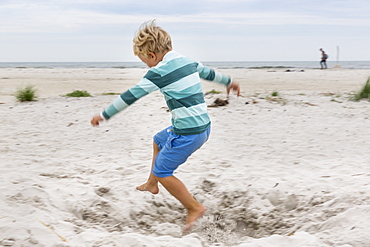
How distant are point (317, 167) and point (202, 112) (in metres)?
1.78

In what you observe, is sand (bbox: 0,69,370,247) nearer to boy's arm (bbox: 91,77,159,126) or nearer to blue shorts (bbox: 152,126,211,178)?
blue shorts (bbox: 152,126,211,178)

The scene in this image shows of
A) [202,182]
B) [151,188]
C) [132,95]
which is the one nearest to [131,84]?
[202,182]

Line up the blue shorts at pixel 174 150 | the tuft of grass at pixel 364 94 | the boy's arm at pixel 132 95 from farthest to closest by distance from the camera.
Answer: the tuft of grass at pixel 364 94 < the blue shorts at pixel 174 150 < the boy's arm at pixel 132 95

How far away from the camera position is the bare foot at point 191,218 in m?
3.09

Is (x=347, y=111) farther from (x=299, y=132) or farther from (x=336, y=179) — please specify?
(x=336, y=179)

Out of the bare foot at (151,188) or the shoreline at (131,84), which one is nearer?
the bare foot at (151,188)

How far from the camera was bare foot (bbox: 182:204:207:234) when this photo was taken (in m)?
3.09

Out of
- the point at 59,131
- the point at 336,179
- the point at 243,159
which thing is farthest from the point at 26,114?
the point at 336,179

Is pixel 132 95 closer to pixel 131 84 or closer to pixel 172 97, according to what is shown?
pixel 172 97

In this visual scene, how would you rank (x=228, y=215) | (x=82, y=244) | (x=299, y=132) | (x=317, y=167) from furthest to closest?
(x=299, y=132) → (x=317, y=167) → (x=228, y=215) → (x=82, y=244)

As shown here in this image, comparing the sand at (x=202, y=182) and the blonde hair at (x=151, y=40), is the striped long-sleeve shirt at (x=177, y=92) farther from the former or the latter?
the sand at (x=202, y=182)

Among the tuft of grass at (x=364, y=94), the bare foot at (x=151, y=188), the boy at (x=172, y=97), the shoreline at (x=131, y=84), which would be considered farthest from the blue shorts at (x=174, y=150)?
the shoreline at (x=131, y=84)

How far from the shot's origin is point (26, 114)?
22.5ft

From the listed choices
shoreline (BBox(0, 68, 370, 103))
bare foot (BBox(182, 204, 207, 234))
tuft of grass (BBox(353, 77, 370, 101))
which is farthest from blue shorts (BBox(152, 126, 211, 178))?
shoreline (BBox(0, 68, 370, 103))
